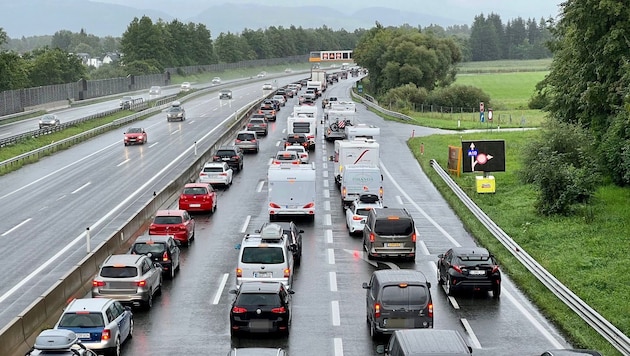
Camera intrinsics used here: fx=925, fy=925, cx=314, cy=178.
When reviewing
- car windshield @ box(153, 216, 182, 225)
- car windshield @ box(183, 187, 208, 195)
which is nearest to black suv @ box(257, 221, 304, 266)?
car windshield @ box(153, 216, 182, 225)

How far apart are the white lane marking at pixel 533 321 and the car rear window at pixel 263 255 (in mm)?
7365

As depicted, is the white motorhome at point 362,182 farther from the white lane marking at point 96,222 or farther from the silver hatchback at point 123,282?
the silver hatchback at point 123,282

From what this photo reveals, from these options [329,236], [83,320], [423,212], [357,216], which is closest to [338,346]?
[83,320]

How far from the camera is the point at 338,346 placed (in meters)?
23.8

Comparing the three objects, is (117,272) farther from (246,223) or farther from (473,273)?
(246,223)

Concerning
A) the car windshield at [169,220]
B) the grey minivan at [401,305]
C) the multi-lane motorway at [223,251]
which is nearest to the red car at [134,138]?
the multi-lane motorway at [223,251]

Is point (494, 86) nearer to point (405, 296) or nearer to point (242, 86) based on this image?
point (242, 86)

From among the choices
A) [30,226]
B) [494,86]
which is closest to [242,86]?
[494,86]

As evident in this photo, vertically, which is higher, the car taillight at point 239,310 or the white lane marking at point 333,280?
the car taillight at point 239,310

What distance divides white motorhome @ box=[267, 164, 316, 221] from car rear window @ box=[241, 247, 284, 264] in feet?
47.3

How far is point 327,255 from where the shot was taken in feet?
119

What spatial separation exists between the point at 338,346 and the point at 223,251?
46.2 feet

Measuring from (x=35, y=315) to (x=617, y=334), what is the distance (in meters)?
14.6

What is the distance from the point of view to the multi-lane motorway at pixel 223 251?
977 inches
